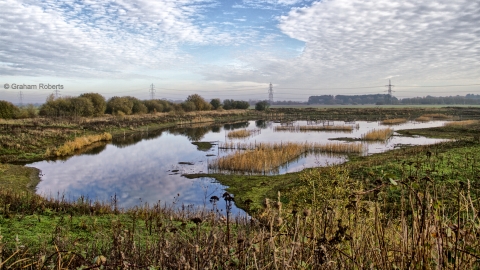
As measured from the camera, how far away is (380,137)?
33.1 metres

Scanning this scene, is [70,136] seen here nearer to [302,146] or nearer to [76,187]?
[76,187]

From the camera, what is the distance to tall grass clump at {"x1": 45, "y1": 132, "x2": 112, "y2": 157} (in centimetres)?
2617

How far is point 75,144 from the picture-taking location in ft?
95.7

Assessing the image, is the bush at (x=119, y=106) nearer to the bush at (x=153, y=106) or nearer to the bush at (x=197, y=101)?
the bush at (x=153, y=106)

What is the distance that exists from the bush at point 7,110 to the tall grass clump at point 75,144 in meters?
17.1

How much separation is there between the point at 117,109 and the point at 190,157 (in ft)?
126

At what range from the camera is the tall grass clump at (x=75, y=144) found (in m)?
26.2

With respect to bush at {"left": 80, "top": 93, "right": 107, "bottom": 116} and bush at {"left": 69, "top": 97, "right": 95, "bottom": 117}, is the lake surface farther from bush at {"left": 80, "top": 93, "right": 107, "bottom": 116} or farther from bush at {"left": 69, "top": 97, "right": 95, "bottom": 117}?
bush at {"left": 80, "top": 93, "right": 107, "bottom": 116}

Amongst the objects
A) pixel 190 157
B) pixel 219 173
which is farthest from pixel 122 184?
pixel 190 157

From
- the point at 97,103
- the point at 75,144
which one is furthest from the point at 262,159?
the point at 97,103

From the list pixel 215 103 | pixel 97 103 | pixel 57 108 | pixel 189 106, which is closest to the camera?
pixel 57 108

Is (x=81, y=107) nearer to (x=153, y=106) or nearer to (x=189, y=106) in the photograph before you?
(x=153, y=106)

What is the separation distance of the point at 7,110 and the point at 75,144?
21.9m

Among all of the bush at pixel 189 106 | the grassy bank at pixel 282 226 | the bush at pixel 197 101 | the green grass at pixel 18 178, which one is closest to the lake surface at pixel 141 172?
the green grass at pixel 18 178
